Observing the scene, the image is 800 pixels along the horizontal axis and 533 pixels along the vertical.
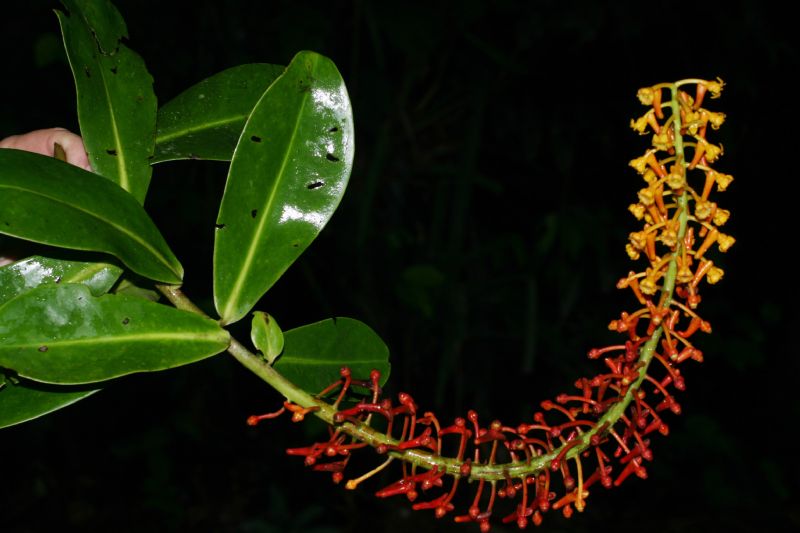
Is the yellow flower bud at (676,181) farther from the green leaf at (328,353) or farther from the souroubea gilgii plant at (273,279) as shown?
the green leaf at (328,353)

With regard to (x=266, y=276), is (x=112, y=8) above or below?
above

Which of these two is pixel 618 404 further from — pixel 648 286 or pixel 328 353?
pixel 328 353

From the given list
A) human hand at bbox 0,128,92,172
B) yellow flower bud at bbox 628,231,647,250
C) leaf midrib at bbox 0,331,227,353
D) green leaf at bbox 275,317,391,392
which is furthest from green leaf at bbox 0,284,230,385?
yellow flower bud at bbox 628,231,647,250

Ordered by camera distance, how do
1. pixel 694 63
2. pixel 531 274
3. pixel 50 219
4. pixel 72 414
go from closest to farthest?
pixel 50 219 < pixel 694 63 < pixel 531 274 < pixel 72 414

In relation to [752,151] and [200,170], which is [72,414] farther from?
[752,151]

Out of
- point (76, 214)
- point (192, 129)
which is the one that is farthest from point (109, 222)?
point (192, 129)

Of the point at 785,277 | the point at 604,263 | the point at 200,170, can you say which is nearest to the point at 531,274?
the point at 604,263

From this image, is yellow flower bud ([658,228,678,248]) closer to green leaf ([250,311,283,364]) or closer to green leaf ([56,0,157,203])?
green leaf ([250,311,283,364])
